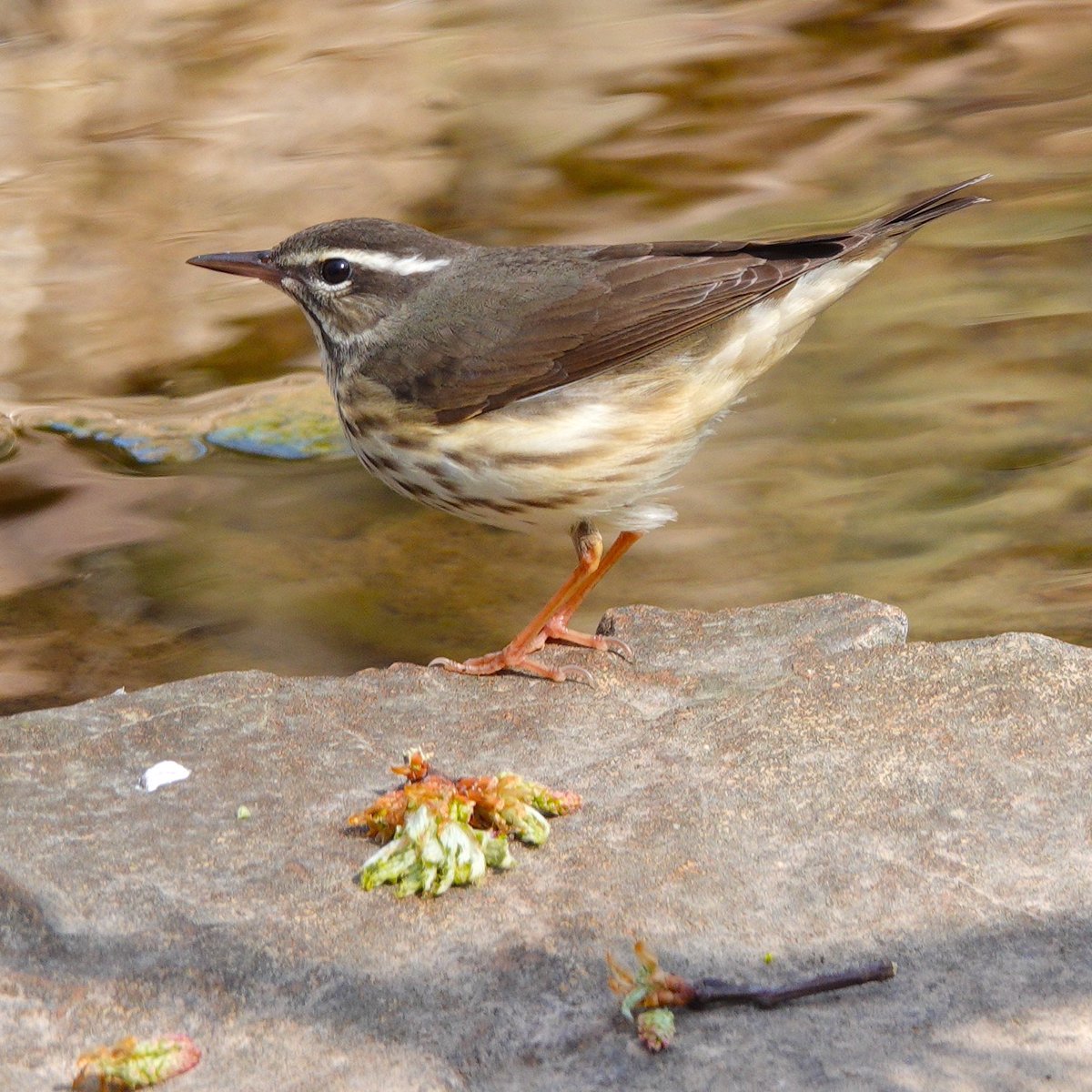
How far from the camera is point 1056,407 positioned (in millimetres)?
Answer: 8438

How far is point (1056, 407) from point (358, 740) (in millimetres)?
5191

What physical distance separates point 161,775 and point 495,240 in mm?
7232

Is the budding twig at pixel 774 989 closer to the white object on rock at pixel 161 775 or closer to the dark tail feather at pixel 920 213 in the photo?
the white object on rock at pixel 161 775

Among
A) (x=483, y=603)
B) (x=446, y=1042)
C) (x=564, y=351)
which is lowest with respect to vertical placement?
(x=483, y=603)

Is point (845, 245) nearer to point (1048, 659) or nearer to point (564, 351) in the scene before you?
point (564, 351)

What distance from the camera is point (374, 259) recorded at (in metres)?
5.87

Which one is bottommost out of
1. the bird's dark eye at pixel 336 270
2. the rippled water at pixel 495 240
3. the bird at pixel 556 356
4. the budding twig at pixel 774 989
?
the rippled water at pixel 495 240

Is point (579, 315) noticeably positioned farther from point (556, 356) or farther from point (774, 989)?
point (774, 989)

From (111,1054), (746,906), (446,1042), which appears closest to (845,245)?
(746,906)

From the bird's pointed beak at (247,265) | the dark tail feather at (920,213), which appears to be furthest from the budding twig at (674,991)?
the bird's pointed beak at (247,265)

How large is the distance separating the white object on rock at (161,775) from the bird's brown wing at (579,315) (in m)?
1.61

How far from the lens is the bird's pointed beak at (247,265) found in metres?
5.86

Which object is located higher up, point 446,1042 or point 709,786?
point 446,1042

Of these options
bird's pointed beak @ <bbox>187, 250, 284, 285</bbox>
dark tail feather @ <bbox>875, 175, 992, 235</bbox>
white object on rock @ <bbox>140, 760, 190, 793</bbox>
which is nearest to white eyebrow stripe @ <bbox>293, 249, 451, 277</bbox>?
bird's pointed beak @ <bbox>187, 250, 284, 285</bbox>
